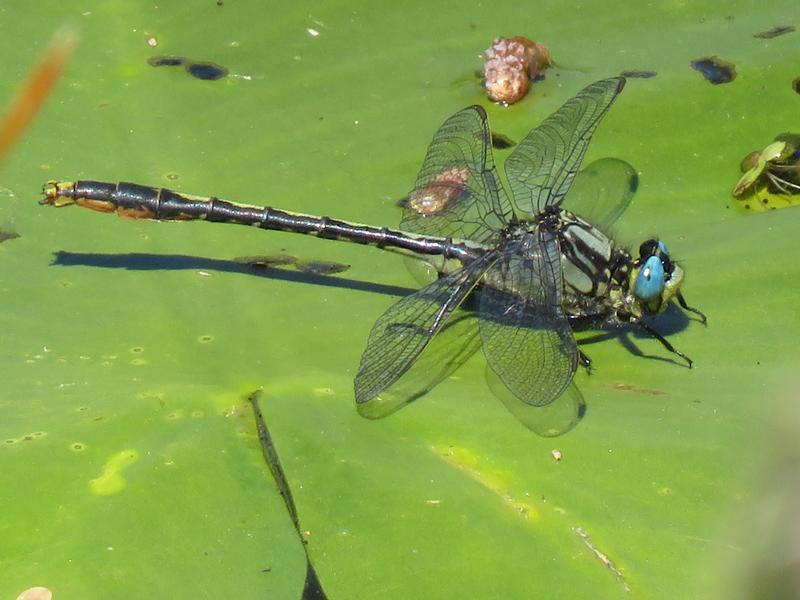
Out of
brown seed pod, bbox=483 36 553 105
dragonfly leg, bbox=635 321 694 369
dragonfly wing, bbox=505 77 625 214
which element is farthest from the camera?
brown seed pod, bbox=483 36 553 105

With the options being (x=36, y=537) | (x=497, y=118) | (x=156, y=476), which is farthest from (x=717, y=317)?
(x=36, y=537)

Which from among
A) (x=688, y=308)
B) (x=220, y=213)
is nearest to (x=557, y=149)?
(x=688, y=308)

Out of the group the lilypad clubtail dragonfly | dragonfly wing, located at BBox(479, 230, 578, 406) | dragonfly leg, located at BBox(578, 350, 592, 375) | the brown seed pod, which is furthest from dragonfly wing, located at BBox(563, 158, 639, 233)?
dragonfly leg, located at BBox(578, 350, 592, 375)

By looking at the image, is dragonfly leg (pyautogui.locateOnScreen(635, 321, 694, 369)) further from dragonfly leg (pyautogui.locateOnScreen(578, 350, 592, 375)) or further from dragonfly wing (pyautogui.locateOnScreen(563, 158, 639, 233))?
dragonfly wing (pyautogui.locateOnScreen(563, 158, 639, 233))

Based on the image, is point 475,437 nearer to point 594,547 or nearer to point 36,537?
point 594,547

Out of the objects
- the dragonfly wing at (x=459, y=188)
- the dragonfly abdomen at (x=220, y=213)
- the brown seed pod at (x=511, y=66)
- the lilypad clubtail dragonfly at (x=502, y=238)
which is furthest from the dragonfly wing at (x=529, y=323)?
the brown seed pod at (x=511, y=66)

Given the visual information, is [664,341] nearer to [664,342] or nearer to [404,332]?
[664,342]
